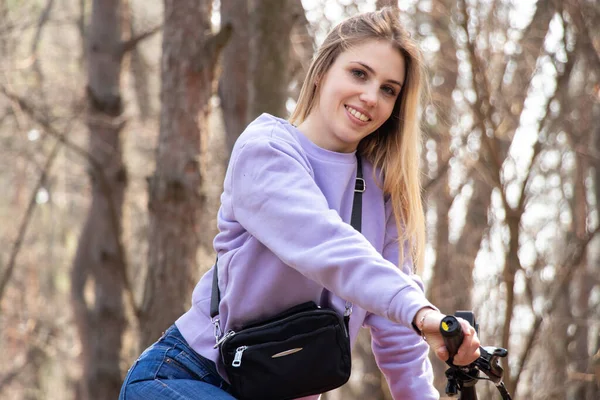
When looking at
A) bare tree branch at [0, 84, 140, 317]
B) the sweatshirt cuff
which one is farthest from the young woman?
bare tree branch at [0, 84, 140, 317]

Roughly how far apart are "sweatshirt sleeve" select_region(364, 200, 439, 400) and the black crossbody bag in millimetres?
437

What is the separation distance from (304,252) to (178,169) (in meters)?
3.64

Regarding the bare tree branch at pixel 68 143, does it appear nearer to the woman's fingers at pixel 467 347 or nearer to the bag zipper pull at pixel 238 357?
the bag zipper pull at pixel 238 357

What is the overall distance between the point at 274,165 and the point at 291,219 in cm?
20

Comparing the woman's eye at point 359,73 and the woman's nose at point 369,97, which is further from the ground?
the woman's eye at point 359,73

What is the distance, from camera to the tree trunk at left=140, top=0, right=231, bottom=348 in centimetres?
607

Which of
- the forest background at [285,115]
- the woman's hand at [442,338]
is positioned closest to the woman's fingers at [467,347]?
the woman's hand at [442,338]

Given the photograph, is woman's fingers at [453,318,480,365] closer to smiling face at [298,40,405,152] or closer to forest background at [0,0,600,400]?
smiling face at [298,40,405,152]

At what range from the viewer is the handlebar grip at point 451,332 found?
2.16m

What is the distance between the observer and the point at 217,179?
12.0 metres

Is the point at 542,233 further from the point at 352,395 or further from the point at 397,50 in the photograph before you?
the point at 397,50

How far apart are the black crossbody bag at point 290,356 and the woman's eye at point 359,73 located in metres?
0.80

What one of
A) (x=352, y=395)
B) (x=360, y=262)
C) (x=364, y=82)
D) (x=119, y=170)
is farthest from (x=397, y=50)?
(x=352, y=395)

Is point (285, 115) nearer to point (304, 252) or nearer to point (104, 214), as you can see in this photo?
point (304, 252)
